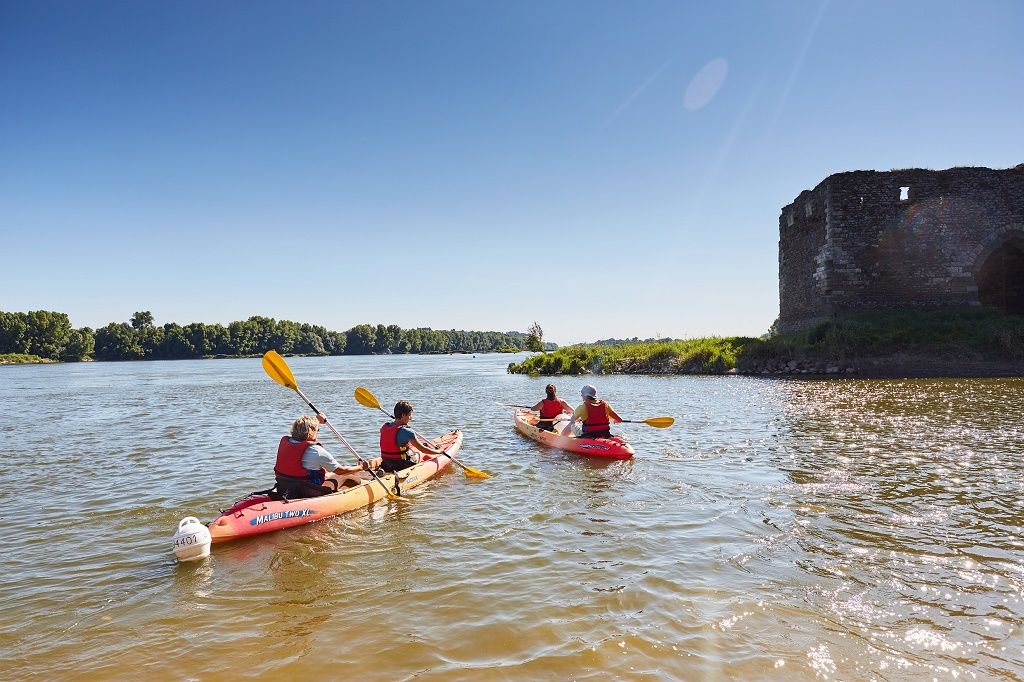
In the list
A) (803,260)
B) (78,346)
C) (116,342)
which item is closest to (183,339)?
(116,342)

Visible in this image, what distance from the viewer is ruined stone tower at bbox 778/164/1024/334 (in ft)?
83.8

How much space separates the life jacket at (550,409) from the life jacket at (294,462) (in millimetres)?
6758

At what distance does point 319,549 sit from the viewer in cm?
635

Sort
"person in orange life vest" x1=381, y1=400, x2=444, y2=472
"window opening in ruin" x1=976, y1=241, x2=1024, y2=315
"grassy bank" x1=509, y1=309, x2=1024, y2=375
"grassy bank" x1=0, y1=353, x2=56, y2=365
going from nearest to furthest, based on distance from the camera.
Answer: "person in orange life vest" x1=381, y1=400, x2=444, y2=472 < "grassy bank" x1=509, y1=309, x2=1024, y2=375 < "window opening in ruin" x1=976, y1=241, x2=1024, y2=315 < "grassy bank" x1=0, y1=353, x2=56, y2=365

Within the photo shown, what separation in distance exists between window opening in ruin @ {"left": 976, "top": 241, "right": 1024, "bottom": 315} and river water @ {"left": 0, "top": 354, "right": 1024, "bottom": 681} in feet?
69.6

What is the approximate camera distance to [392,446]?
365 inches

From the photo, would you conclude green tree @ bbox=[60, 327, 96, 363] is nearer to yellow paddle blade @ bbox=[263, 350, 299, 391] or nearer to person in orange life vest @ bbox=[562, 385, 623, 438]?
yellow paddle blade @ bbox=[263, 350, 299, 391]

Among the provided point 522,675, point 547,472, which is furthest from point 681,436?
point 522,675

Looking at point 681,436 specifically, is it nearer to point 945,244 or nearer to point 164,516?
point 164,516

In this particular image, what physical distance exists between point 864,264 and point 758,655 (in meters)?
27.0

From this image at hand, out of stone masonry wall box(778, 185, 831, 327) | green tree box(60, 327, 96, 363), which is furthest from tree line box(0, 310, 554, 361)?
stone masonry wall box(778, 185, 831, 327)

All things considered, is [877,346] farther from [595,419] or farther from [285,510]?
[285,510]

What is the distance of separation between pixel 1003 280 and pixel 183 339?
412 ft

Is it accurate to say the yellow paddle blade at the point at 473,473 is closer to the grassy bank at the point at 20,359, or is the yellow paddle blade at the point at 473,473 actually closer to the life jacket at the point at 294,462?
the life jacket at the point at 294,462
